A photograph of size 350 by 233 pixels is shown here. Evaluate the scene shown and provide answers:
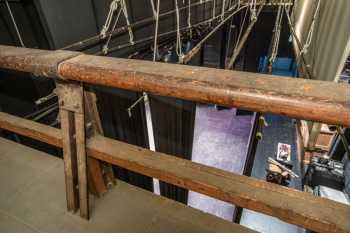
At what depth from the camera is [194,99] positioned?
1.65 feet

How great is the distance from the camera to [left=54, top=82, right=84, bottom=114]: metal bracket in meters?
0.72

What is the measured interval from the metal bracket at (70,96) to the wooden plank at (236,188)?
0.48ft

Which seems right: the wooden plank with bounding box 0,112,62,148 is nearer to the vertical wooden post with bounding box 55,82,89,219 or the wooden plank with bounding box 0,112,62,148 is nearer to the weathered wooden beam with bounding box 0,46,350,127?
the vertical wooden post with bounding box 55,82,89,219

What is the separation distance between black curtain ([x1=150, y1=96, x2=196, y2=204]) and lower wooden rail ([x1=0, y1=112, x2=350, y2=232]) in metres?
2.20

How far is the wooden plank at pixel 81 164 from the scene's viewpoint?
30.3 inches

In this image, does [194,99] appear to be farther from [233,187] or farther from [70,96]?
[70,96]

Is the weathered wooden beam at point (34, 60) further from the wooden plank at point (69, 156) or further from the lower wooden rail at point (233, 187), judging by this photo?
the lower wooden rail at point (233, 187)

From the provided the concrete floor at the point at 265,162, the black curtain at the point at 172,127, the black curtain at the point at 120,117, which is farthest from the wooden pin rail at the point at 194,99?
the concrete floor at the point at 265,162

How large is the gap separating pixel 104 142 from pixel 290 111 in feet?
2.06

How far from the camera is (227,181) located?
709 millimetres

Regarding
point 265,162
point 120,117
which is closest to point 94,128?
point 120,117

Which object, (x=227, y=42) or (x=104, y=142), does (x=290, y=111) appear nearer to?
(x=104, y=142)

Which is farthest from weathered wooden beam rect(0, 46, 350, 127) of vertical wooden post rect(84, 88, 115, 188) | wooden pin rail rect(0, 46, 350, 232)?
vertical wooden post rect(84, 88, 115, 188)

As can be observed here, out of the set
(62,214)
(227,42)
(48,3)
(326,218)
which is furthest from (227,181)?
(227,42)
